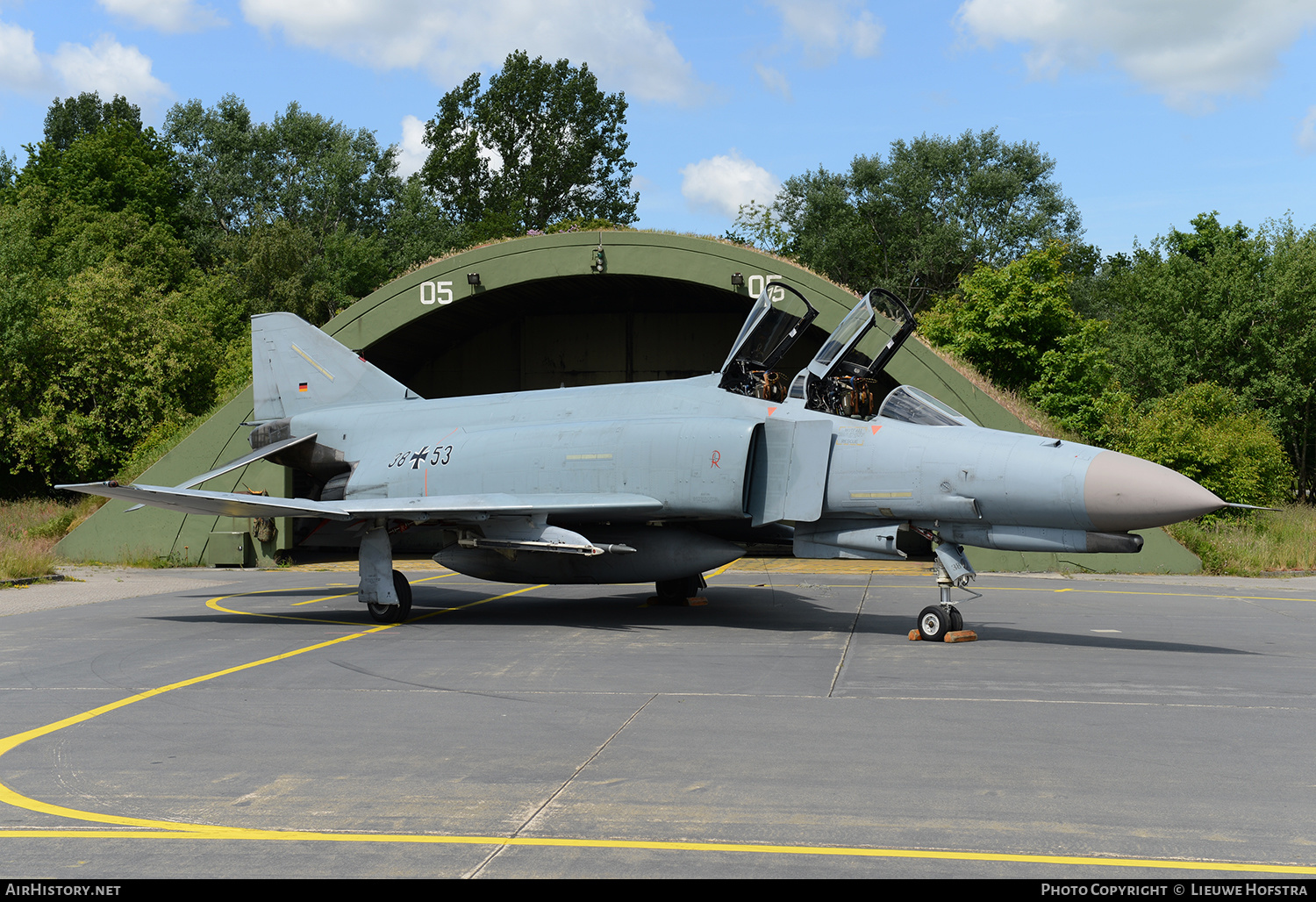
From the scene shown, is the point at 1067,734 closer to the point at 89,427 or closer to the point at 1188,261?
the point at 89,427

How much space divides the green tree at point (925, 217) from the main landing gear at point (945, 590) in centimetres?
4680

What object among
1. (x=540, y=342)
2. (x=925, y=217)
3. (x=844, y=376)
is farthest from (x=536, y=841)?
(x=925, y=217)

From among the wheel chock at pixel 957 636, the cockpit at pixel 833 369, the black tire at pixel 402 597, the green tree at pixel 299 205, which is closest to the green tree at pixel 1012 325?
the cockpit at pixel 833 369

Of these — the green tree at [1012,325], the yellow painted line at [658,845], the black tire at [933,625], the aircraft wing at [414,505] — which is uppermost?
the green tree at [1012,325]

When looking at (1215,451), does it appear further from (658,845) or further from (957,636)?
(658,845)

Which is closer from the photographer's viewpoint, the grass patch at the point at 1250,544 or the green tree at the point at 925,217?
the grass patch at the point at 1250,544

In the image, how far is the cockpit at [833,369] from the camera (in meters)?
10.8

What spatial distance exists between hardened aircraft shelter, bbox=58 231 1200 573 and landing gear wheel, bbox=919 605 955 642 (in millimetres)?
8638

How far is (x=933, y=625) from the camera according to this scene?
10.2 meters

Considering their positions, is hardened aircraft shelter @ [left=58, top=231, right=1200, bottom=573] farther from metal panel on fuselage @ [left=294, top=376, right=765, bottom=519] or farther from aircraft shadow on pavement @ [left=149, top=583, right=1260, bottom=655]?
metal panel on fuselage @ [left=294, top=376, right=765, bottom=519]

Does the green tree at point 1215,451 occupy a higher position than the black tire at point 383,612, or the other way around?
the green tree at point 1215,451

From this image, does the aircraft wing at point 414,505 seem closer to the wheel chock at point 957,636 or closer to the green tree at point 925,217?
the wheel chock at point 957,636

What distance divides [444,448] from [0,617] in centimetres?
600

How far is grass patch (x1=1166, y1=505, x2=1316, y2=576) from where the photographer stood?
17.7 m
